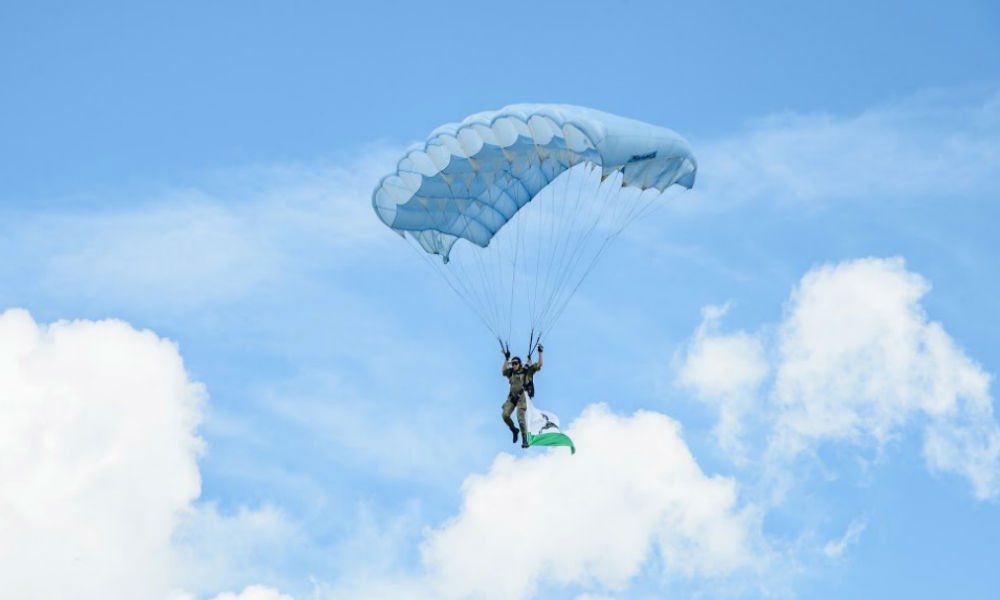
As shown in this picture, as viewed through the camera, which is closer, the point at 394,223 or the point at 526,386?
the point at 526,386

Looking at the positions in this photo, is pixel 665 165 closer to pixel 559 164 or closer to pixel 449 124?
pixel 559 164

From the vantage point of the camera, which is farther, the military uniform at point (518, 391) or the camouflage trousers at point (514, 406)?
the camouflage trousers at point (514, 406)

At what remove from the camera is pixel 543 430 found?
36531mm

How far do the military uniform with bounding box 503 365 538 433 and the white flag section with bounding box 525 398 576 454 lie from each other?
202 mm

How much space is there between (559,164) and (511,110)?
2.29 meters

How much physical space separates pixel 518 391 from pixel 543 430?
126cm

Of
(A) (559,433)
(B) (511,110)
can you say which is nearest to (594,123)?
(B) (511,110)

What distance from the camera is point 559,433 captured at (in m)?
36.6

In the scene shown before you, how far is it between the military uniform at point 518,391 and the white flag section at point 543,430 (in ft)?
0.66

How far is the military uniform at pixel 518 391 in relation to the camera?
3578 cm

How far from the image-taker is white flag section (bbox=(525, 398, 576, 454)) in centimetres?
3641

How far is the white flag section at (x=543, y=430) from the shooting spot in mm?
36406

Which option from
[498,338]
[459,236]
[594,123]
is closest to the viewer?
[594,123]

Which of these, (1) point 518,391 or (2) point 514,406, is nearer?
(1) point 518,391
